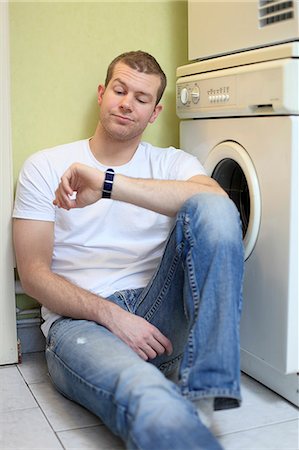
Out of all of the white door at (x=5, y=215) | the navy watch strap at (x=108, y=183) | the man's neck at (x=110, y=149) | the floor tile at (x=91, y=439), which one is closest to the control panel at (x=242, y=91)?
the man's neck at (x=110, y=149)

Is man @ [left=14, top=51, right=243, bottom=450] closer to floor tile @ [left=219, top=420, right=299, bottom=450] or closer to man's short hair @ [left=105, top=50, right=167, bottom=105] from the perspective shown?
man's short hair @ [left=105, top=50, right=167, bottom=105]

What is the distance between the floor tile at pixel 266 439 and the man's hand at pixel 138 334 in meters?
0.27

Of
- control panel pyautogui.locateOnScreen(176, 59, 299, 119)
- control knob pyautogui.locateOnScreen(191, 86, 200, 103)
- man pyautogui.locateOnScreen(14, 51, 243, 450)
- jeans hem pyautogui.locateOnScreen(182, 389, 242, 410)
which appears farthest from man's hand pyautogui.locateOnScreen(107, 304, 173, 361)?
control knob pyautogui.locateOnScreen(191, 86, 200, 103)

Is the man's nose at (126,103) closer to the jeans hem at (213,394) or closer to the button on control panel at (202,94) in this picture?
the button on control panel at (202,94)

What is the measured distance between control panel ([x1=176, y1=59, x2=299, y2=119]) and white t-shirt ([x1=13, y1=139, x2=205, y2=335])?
0.67 feet

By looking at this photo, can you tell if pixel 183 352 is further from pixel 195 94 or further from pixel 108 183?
pixel 195 94

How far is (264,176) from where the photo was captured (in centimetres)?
169

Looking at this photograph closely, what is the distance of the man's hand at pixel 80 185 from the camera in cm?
155

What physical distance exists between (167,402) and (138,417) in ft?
0.21

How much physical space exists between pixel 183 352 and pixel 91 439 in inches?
12.3

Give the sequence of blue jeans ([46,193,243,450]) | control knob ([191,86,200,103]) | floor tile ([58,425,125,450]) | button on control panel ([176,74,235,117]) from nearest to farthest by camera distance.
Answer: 1. blue jeans ([46,193,243,450])
2. floor tile ([58,425,125,450])
3. button on control panel ([176,74,235,117])
4. control knob ([191,86,200,103])

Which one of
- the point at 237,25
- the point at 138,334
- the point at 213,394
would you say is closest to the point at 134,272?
the point at 138,334

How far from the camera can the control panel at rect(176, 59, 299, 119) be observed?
1567 millimetres

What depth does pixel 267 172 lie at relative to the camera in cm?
167
